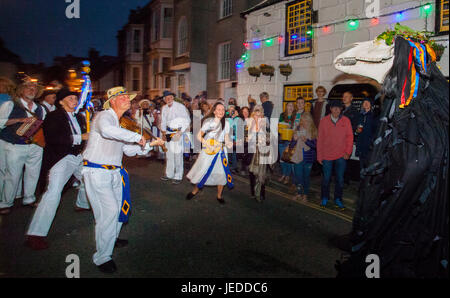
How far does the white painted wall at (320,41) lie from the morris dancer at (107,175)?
7.93m

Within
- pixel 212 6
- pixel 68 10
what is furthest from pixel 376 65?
pixel 212 6

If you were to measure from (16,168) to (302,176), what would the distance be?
224 inches

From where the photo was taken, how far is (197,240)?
4.56 m

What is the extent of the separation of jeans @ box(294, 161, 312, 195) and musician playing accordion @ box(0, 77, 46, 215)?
5.22 metres

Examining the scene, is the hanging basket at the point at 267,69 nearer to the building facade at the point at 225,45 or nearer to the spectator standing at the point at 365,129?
the building facade at the point at 225,45

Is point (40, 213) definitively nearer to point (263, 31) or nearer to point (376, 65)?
point (376, 65)

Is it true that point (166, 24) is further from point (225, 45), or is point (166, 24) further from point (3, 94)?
point (3, 94)

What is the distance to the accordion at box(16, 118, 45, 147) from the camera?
18.2ft

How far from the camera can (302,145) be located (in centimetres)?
667

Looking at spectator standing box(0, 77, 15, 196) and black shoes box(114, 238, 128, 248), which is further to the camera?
spectator standing box(0, 77, 15, 196)

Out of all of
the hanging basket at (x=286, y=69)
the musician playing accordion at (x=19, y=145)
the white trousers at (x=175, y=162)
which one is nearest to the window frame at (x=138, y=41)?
the hanging basket at (x=286, y=69)

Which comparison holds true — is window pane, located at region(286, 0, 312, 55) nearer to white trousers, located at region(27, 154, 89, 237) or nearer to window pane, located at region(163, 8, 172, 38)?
white trousers, located at region(27, 154, 89, 237)

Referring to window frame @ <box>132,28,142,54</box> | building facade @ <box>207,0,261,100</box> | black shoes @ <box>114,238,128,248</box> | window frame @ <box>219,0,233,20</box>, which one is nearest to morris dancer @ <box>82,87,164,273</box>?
black shoes @ <box>114,238,128,248</box>

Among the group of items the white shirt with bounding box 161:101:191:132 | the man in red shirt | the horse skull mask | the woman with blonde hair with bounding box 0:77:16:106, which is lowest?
the man in red shirt
